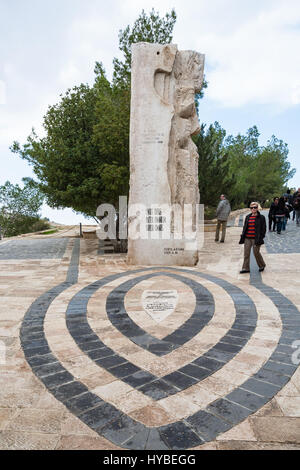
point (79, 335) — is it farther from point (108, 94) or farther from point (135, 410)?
point (108, 94)

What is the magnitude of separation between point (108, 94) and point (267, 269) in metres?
8.23

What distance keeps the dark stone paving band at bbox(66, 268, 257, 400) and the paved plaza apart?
0.01 m

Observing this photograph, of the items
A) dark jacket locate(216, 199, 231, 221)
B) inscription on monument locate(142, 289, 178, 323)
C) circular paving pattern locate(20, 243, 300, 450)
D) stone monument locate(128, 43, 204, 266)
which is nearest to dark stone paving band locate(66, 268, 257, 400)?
circular paving pattern locate(20, 243, 300, 450)

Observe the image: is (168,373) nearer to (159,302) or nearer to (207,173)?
(159,302)

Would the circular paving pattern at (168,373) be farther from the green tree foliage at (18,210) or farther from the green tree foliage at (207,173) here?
the green tree foliage at (18,210)

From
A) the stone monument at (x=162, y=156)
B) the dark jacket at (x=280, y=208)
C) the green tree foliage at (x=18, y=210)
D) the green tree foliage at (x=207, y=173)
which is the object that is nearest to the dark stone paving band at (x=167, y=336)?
the stone monument at (x=162, y=156)

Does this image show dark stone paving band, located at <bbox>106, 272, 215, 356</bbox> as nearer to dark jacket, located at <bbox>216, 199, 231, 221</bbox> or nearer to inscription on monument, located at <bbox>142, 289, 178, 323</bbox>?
inscription on monument, located at <bbox>142, 289, 178, 323</bbox>

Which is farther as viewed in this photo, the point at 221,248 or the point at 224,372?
the point at 221,248

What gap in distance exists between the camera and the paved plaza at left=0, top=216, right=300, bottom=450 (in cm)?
229

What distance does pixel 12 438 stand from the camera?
2223mm

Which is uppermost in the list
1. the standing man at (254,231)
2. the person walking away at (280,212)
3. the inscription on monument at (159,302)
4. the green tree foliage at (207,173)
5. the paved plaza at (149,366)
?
the green tree foliage at (207,173)

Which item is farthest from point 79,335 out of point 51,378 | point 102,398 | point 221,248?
point 221,248

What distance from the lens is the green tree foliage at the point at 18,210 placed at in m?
28.8

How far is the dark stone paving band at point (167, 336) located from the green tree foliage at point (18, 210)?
25.2m
